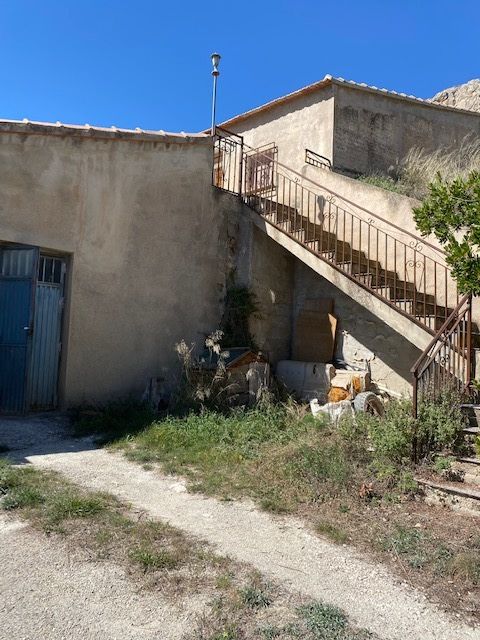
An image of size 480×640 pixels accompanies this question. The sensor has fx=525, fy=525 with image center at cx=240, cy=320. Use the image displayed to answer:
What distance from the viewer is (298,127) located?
12586mm

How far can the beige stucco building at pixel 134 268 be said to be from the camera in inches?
301

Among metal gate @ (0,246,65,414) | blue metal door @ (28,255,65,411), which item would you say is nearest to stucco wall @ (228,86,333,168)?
blue metal door @ (28,255,65,411)

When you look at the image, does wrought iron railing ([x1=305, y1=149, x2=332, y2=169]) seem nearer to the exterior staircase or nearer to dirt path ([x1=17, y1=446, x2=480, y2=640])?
the exterior staircase

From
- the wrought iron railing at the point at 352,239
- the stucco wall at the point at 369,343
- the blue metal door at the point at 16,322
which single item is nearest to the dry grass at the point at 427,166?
the wrought iron railing at the point at 352,239

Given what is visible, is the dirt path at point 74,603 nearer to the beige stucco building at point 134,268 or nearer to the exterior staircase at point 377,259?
the exterior staircase at point 377,259

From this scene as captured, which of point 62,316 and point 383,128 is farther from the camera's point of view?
point 383,128

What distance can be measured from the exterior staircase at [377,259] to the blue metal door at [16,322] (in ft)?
14.0

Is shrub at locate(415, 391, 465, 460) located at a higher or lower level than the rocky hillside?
lower

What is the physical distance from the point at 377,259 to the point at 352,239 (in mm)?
543

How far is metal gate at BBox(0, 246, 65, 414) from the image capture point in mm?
7598

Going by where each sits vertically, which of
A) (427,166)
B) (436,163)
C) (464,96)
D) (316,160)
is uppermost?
(464,96)

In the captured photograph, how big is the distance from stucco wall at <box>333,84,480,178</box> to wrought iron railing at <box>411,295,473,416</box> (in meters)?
6.40

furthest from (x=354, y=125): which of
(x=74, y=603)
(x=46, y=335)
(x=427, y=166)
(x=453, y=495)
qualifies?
(x=74, y=603)

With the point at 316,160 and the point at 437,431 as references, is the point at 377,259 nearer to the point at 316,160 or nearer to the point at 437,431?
the point at 437,431
